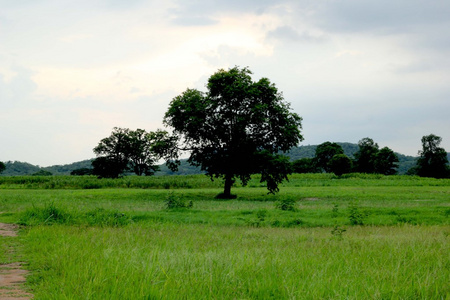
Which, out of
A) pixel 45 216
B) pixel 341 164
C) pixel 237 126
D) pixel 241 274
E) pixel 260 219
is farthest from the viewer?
pixel 341 164

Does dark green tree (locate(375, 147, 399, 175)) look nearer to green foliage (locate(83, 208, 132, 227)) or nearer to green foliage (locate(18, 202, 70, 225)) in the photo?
green foliage (locate(83, 208, 132, 227))

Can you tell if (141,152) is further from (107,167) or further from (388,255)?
(388,255)

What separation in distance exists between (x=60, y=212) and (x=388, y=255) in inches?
505

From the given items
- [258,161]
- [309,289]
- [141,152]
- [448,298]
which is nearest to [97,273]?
[309,289]

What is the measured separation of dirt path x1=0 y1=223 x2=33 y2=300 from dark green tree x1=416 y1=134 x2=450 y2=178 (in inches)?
4684

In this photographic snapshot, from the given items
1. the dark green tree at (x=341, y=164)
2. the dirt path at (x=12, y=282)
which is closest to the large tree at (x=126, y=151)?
the dark green tree at (x=341, y=164)

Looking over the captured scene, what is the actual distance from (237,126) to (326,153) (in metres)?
99.5

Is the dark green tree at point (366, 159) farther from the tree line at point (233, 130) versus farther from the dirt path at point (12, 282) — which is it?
the dirt path at point (12, 282)

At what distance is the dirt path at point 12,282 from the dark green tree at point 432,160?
119 meters

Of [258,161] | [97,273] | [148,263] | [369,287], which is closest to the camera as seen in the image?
[369,287]

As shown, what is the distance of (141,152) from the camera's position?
10956 centimetres

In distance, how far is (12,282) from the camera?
→ 6555mm

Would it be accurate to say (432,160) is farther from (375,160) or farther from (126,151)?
(126,151)

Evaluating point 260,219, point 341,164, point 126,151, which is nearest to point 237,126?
point 260,219
